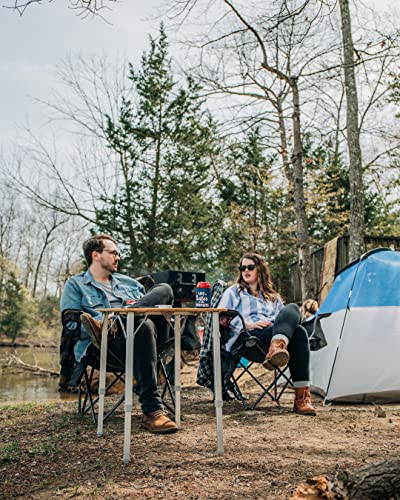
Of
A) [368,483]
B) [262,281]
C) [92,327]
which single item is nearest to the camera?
[368,483]

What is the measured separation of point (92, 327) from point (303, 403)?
1.39 m

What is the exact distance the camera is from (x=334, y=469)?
192 cm

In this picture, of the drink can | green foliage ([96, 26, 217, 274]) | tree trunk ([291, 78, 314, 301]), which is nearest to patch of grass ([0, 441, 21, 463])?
the drink can

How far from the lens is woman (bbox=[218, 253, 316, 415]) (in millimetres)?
3055

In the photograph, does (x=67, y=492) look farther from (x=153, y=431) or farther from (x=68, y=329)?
(x=68, y=329)

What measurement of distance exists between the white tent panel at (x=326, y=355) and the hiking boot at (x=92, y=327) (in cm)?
183

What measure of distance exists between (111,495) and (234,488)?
429 millimetres

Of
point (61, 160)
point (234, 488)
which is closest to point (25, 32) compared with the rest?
point (234, 488)

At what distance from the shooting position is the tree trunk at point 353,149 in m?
6.26

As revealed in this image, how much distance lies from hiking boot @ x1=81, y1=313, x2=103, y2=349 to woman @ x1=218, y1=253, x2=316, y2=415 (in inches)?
38.6

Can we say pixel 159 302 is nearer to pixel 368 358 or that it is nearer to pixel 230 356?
pixel 230 356

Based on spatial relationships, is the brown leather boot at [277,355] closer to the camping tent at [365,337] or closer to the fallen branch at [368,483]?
the camping tent at [365,337]

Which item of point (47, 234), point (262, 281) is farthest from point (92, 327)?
point (47, 234)

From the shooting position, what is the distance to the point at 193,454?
2191 mm
